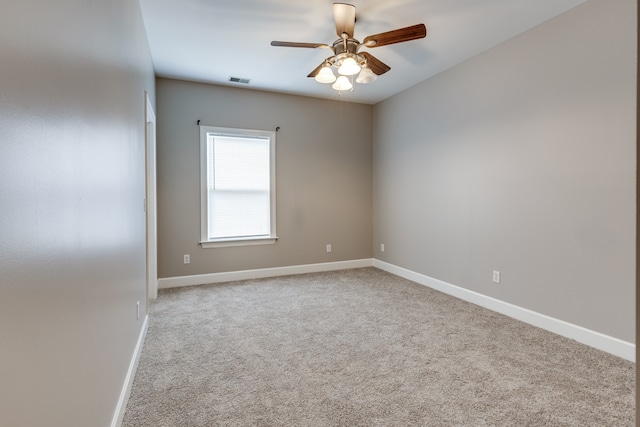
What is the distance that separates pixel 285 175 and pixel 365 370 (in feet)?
10.8

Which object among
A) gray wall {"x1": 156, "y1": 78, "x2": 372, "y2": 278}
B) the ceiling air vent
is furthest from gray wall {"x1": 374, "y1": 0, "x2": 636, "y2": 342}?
the ceiling air vent

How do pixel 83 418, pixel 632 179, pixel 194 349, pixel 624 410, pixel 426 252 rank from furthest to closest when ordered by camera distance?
pixel 426 252
pixel 194 349
pixel 632 179
pixel 624 410
pixel 83 418

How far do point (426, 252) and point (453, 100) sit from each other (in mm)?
1929

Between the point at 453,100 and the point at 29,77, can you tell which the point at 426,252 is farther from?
the point at 29,77

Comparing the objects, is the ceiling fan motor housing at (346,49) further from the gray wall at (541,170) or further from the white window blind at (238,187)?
the white window blind at (238,187)

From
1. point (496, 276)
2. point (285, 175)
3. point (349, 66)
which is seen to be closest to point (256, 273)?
point (285, 175)

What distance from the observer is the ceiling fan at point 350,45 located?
2.51 m

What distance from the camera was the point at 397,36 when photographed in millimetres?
2541

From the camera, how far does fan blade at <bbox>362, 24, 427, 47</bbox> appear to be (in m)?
2.44

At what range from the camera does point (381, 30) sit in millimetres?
3162

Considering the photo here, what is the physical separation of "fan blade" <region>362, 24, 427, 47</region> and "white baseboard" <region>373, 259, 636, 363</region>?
2.66m

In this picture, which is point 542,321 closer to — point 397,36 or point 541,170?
point 541,170

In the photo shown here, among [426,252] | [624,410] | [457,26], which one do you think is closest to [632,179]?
[624,410]

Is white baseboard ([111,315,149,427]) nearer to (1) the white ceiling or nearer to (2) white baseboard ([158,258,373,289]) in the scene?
(2) white baseboard ([158,258,373,289])
